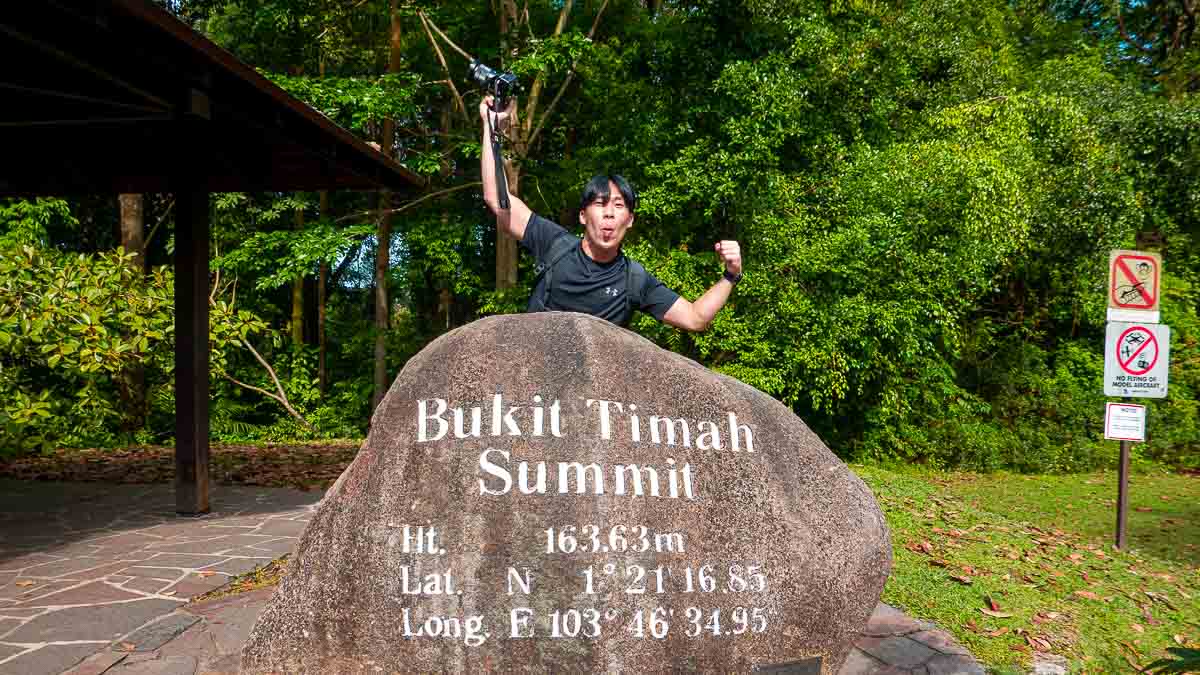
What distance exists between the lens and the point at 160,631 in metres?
3.56

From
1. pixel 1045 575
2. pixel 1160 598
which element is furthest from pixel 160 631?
pixel 1160 598

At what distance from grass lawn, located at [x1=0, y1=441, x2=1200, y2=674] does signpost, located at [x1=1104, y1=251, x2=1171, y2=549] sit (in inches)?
44.9

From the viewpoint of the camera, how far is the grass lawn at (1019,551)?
4133 mm

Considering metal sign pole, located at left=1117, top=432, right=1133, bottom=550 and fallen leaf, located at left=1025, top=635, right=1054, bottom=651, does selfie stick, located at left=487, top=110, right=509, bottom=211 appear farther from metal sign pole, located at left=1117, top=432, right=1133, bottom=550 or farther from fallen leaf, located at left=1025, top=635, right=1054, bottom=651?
metal sign pole, located at left=1117, top=432, right=1133, bottom=550

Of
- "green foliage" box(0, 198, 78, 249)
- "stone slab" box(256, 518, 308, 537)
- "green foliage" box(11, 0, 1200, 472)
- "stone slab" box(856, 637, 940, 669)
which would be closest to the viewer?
"stone slab" box(856, 637, 940, 669)

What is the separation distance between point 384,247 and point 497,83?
11.1m

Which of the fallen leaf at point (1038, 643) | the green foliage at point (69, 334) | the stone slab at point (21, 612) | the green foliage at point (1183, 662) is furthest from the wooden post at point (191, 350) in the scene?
the green foliage at point (1183, 662)

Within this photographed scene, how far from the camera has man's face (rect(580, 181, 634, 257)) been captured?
10.2 ft

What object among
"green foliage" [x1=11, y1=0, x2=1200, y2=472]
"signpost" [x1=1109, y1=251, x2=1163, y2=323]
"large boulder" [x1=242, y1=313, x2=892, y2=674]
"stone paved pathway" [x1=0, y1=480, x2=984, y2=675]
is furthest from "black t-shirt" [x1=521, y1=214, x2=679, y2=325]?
"green foliage" [x1=11, y1=0, x2=1200, y2=472]

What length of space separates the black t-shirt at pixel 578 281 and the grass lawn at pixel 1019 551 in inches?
99.4

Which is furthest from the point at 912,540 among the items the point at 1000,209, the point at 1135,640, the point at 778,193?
the point at 1000,209

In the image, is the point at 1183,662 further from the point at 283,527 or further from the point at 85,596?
the point at 283,527

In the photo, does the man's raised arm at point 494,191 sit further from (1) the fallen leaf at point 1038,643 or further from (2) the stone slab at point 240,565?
(1) the fallen leaf at point 1038,643

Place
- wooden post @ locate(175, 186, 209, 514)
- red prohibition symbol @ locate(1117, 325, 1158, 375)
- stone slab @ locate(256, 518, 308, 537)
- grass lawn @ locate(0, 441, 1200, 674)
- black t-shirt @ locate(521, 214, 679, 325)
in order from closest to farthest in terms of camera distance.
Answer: black t-shirt @ locate(521, 214, 679, 325) < grass lawn @ locate(0, 441, 1200, 674) < stone slab @ locate(256, 518, 308, 537) < wooden post @ locate(175, 186, 209, 514) < red prohibition symbol @ locate(1117, 325, 1158, 375)
